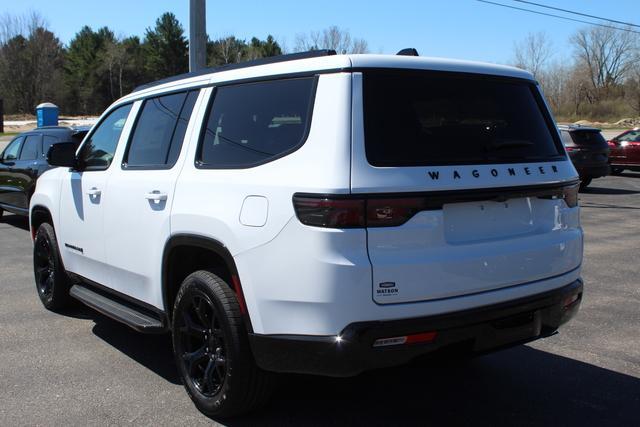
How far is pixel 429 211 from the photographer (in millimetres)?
2789

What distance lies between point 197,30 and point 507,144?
9210 millimetres

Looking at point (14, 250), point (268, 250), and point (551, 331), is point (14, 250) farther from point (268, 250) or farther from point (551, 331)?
point (551, 331)

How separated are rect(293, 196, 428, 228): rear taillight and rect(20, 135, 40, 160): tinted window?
853 cm

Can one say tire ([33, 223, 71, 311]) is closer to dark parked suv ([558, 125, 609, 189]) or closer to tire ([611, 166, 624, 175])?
dark parked suv ([558, 125, 609, 189])

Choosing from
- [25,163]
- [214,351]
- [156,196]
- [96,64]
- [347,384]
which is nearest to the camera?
[214,351]

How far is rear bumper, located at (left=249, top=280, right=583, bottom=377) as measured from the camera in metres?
2.68

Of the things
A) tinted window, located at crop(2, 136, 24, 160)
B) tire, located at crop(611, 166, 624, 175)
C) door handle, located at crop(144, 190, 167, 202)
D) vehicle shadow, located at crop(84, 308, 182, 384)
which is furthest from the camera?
tire, located at crop(611, 166, 624, 175)

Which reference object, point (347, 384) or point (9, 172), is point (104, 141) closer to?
point (347, 384)

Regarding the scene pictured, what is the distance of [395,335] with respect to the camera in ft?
8.84

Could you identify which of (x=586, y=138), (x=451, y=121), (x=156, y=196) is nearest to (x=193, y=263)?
(x=156, y=196)

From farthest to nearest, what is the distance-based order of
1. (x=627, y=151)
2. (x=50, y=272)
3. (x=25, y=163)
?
1. (x=627, y=151)
2. (x=25, y=163)
3. (x=50, y=272)

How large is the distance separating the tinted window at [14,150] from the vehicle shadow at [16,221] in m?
1.25

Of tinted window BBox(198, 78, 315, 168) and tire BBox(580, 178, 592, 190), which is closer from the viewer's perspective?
tinted window BBox(198, 78, 315, 168)

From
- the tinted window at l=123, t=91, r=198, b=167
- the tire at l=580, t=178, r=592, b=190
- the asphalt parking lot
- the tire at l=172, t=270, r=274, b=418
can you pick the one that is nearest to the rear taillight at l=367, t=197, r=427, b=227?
the asphalt parking lot
